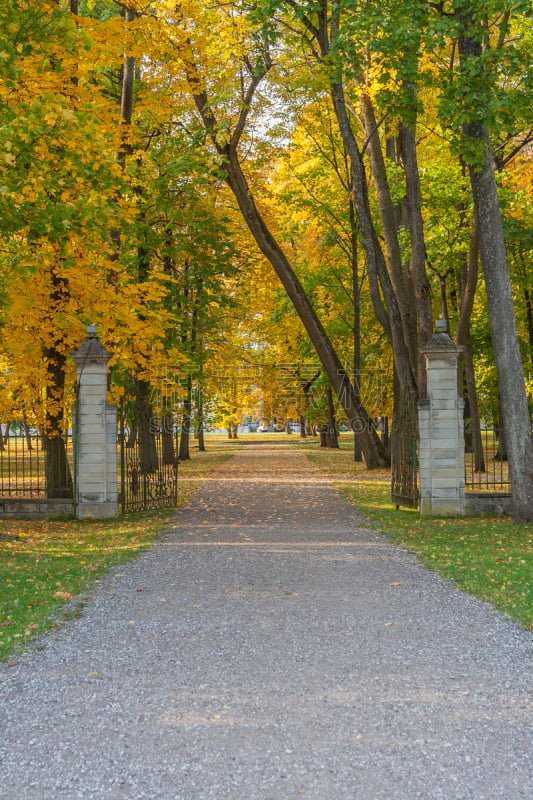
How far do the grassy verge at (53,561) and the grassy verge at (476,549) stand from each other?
12.0ft

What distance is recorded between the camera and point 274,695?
4.41 m

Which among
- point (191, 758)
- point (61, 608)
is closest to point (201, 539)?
point (61, 608)

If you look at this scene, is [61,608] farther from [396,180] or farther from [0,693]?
[396,180]

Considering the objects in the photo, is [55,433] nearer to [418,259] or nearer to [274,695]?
[418,259]

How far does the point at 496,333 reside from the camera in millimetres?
11711

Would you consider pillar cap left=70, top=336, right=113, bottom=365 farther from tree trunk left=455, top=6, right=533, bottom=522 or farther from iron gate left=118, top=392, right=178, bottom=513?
tree trunk left=455, top=6, right=533, bottom=522

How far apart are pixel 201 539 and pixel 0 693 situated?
6.46m

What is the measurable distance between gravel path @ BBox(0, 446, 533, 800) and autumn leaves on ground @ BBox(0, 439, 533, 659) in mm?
286

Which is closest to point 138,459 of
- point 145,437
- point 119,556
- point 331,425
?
point 145,437

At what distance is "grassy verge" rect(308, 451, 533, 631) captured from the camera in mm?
7164

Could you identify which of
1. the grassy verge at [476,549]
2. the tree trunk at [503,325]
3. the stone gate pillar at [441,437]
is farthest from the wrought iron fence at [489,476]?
the grassy verge at [476,549]

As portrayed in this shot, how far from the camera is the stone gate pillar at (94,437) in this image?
13.4m

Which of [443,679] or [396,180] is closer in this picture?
[443,679]

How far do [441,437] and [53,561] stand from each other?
6.96m
